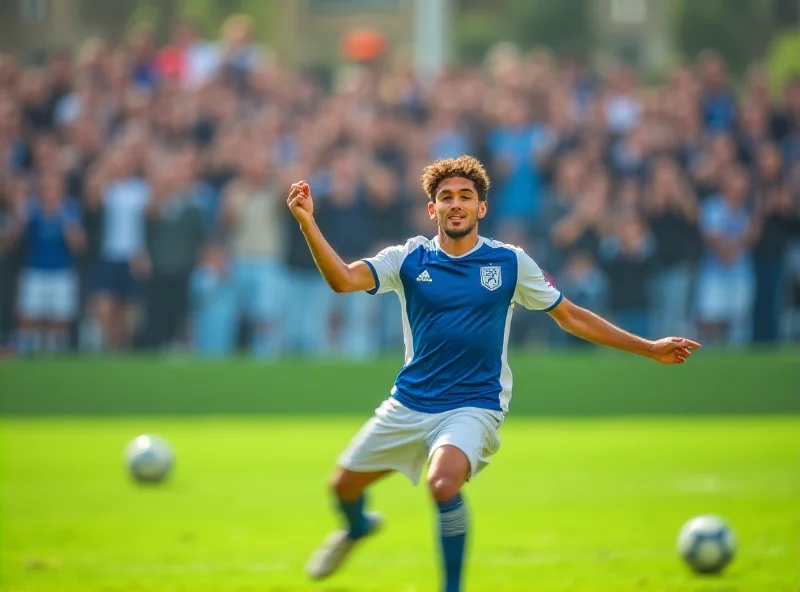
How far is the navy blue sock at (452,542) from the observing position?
7594 mm

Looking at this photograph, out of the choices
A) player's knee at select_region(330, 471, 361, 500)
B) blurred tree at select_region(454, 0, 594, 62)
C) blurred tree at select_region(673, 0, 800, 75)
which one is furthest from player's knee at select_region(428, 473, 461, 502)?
blurred tree at select_region(454, 0, 594, 62)

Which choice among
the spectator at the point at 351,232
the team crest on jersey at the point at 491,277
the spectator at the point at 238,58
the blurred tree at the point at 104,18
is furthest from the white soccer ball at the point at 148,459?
the blurred tree at the point at 104,18

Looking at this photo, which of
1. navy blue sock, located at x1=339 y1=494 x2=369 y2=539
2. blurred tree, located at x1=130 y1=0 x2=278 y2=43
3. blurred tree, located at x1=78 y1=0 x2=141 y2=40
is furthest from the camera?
blurred tree, located at x1=130 y1=0 x2=278 y2=43

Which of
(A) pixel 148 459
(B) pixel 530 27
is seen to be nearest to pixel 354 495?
(A) pixel 148 459

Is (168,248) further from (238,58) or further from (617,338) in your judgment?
(617,338)

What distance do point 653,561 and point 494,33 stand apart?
209 feet

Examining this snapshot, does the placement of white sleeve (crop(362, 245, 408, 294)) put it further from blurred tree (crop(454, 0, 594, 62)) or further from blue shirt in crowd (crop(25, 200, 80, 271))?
blurred tree (crop(454, 0, 594, 62))

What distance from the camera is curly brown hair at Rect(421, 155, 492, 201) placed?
800cm

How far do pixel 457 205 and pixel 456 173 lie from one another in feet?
0.62

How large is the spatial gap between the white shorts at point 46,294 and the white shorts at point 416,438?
12422 millimetres

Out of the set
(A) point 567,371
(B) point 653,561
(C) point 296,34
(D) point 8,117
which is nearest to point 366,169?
(A) point 567,371

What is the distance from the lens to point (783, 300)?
20312 mm

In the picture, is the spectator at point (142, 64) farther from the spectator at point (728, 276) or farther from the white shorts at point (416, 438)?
the white shorts at point (416, 438)

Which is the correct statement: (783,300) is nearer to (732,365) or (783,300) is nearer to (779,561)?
(732,365)
